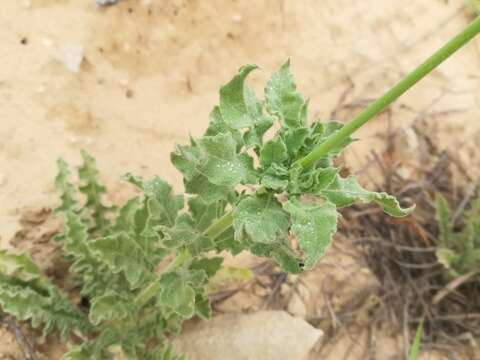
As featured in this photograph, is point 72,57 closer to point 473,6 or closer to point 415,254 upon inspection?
point 415,254

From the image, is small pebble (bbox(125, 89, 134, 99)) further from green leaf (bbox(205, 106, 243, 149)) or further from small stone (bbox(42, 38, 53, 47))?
green leaf (bbox(205, 106, 243, 149))

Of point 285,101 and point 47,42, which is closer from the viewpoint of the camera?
point 285,101

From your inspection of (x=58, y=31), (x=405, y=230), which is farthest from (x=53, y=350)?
(x=405, y=230)

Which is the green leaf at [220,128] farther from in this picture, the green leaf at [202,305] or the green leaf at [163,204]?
the green leaf at [202,305]

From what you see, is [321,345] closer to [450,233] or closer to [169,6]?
[450,233]

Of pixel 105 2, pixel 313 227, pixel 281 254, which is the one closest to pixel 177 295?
pixel 281 254

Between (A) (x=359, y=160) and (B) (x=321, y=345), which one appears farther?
(A) (x=359, y=160)
